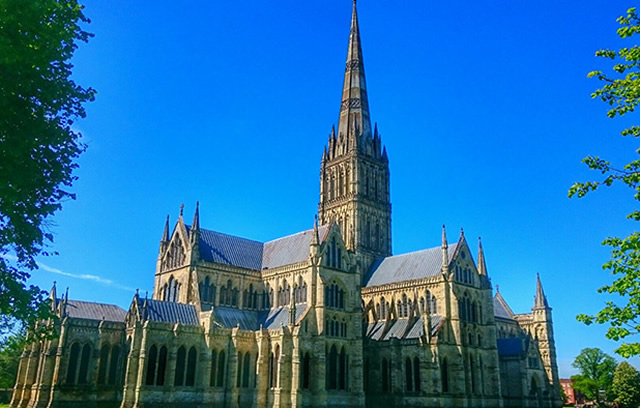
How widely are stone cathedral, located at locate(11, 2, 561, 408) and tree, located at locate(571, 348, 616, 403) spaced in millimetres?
28606

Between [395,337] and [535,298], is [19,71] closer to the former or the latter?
[395,337]

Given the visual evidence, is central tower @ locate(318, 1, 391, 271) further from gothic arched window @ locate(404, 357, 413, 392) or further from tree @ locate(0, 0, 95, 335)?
tree @ locate(0, 0, 95, 335)

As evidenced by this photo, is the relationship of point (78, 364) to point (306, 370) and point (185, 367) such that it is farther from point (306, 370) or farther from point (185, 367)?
point (306, 370)

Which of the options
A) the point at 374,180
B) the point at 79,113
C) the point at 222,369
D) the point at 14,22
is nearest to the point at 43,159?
the point at 79,113

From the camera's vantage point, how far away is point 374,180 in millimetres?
83875

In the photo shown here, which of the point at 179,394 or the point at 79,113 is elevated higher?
the point at 79,113

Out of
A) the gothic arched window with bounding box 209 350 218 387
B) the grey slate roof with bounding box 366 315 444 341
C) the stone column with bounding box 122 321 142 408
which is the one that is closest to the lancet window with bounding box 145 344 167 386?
the stone column with bounding box 122 321 142 408

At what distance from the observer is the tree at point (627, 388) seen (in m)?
75.3

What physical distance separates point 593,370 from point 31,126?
109m

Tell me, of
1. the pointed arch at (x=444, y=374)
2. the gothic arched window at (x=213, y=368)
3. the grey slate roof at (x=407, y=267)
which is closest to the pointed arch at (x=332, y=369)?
the pointed arch at (x=444, y=374)

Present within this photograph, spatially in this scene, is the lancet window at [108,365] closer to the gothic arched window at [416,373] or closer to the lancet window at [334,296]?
the lancet window at [334,296]

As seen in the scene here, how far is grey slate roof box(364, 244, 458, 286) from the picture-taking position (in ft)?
215

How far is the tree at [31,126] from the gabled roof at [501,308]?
76543 mm

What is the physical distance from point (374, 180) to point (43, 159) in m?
64.1
